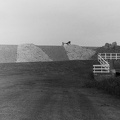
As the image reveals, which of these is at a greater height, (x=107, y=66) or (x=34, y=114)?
(x=107, y=66)

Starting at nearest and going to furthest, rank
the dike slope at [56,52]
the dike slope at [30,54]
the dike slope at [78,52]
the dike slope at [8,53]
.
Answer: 1. the dike slope at [8,53]
2. the dike slope at [30,54]
3. the dike slope at [56,52]
4. the dike slope at [78,52]

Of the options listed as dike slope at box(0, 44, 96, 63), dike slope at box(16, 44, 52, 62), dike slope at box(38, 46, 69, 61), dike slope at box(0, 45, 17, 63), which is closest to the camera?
dike slope at box(0, 45, 17, 63)

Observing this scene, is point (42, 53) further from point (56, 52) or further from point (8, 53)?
point (8, 53)

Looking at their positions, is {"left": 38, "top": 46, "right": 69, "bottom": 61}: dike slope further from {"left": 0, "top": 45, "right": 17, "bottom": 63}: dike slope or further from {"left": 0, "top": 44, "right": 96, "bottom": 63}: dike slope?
{"left": 0, "top": 45, "right": 17, "bottom": 63}: dike slope

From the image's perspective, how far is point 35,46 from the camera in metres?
62.4

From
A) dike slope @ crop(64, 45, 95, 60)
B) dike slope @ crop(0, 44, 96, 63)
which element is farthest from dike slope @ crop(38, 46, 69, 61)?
dike slope @ crop(64, 45, 95, 60)

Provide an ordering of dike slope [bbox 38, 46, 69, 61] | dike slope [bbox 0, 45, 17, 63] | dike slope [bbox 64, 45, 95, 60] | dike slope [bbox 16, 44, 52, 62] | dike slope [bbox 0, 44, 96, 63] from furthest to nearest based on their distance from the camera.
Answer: dike slope [bbox 64, 45, 95, 60] < dike slope [bbox 38, 46, 69, 61] < dike slope [bbox 0, 44, 96, 63] < dike slope [bbox 16, 44, 52, 62] < dike slope [bbox 0, 45, 17, 63]

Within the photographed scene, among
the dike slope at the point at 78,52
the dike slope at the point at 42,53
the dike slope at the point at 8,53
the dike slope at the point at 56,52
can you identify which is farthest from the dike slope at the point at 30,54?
the dike slope at the point at 78,52


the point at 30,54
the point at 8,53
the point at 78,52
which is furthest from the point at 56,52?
the point at 8,53

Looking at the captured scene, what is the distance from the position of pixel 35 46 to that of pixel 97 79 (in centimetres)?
3671

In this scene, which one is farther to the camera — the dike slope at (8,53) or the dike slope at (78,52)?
the dike slope at (78,52)

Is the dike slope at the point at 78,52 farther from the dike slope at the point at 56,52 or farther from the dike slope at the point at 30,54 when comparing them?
the dike slope at the point at 30,54

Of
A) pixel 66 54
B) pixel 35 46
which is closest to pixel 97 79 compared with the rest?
pixel 66 54

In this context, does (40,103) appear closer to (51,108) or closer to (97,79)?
(51,108)
